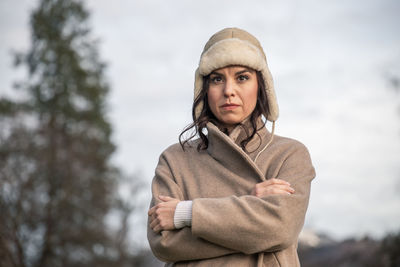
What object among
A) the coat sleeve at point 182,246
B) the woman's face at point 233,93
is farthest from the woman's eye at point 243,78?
the coat sleeve at point 182,246

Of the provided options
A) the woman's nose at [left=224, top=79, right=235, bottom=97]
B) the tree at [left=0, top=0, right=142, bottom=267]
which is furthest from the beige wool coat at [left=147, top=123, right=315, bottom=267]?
the tree at [left=0, top=0, right=142, bottom=267]

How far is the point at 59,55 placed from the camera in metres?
23.7

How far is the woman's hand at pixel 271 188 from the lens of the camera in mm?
2848

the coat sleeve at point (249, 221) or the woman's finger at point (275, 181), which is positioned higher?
the woman's finger at point (275, 181)

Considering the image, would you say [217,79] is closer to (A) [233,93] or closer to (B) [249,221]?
(A) [233,93]

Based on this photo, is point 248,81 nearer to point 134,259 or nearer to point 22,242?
point 22,242

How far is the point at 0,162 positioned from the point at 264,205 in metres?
18.7

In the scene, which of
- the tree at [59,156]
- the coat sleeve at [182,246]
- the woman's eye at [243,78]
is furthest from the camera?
the tree at [59,156]

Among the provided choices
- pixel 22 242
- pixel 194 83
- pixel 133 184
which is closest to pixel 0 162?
pixel 22 242

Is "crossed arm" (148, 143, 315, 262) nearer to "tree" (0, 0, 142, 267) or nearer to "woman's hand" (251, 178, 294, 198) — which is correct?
"woman's hand" (251, 178, 294, 198)

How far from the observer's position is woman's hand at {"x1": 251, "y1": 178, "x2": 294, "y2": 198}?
9.34 feet

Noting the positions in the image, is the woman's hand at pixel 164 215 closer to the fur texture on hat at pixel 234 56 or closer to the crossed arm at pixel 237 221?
the crossed arm at pixel 237 221

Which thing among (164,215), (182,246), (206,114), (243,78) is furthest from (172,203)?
(243,78)

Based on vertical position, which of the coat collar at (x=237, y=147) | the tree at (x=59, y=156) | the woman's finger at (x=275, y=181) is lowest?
the woman's finger at (x=275, y=181)
